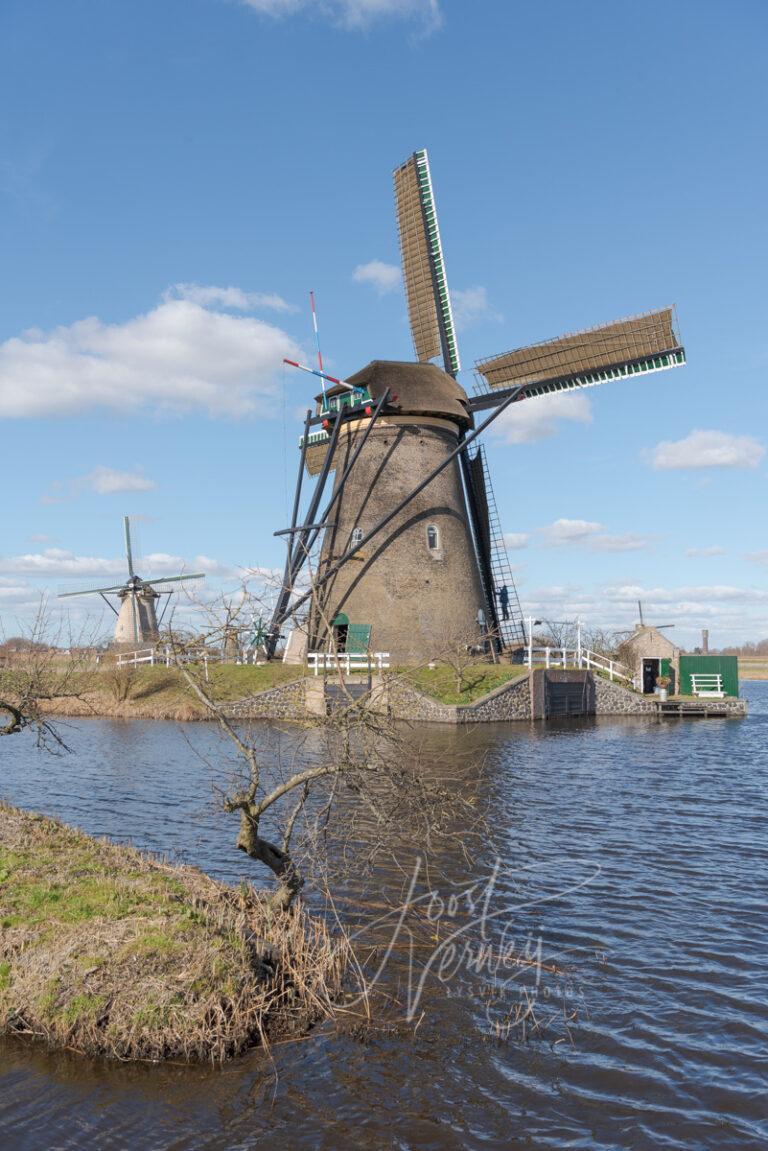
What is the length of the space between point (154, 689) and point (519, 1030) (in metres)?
31.1

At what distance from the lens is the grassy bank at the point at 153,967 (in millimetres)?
6539

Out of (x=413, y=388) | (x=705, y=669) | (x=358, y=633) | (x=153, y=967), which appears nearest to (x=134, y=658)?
(x=358, y=633)

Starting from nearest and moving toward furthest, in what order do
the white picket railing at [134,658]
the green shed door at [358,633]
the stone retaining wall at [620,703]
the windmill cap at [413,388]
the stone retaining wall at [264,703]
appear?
the stone retaining wall at [264,703]
the green shed door at [358,633]
the windmill cap at [413,388]
the stone retaining wall at [620,703]
the white picket railing at [134,658]

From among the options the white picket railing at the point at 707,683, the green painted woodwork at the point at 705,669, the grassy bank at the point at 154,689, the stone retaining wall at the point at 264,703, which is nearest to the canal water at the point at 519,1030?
the stone retaining wall at the point at 264,703

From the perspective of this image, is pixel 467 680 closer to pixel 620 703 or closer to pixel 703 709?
pixel 620 703

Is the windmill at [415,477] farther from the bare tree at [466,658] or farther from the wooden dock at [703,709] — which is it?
the wooden dock at [703,709]

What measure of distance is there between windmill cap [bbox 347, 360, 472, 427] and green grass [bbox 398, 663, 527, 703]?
10057 millimetres

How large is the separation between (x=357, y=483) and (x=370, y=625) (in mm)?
5690

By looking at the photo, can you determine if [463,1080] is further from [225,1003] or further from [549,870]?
[549,870]

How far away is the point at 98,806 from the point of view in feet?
53.6

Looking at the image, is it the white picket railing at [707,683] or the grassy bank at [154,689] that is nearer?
the grassy bank at [154,689]

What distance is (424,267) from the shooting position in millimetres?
38750

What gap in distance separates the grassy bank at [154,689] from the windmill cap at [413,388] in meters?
11.3

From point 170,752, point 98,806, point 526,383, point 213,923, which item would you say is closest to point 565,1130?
point 213,923
